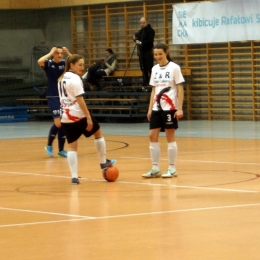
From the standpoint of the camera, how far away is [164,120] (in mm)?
10086

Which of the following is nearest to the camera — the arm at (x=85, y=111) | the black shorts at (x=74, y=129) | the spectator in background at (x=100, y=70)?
the arm at (x=85, y=111)

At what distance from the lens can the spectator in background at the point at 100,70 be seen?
23797 millimetres

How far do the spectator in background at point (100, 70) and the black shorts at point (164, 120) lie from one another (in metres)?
13.7

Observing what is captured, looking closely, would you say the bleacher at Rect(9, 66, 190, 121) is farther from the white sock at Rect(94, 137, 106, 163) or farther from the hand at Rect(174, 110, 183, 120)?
the hand at Rect(174, 110, 183, 120)

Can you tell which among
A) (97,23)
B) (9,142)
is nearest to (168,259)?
(9,142)

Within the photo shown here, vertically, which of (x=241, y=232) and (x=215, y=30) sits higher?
(x=215, y=30)

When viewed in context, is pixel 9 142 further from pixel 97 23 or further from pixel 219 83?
pixel 97 23

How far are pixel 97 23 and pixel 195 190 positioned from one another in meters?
17.8

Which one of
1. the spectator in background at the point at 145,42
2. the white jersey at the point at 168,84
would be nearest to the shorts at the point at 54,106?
the white jersey at the point at 168,84

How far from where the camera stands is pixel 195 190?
8.88 m

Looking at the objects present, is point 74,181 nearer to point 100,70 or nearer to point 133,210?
point 133,210

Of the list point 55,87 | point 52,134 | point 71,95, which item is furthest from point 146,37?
point 71,95

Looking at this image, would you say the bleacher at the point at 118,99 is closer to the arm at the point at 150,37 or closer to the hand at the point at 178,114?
the arm at the point at 150,37

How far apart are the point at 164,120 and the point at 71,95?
3.96 ft
